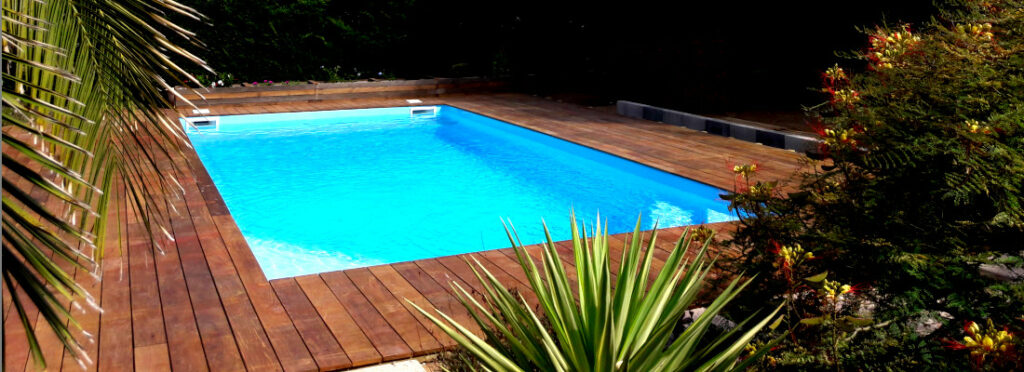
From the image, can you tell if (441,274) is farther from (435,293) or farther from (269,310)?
(269,310)

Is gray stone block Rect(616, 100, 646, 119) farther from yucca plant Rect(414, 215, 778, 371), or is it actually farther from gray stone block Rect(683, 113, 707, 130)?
yucca plant Rect(414, 215, 778, 371)

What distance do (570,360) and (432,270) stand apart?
2464 mm

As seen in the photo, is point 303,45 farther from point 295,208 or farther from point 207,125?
point 295,208

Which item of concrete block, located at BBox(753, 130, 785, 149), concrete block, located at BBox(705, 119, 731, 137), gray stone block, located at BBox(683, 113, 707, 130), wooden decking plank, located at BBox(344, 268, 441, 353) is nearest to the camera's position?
wooden decking plank, located at BBox(344, 268, 441, 353)

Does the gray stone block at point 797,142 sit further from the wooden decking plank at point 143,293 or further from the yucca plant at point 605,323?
the yucca plant at point 605,323

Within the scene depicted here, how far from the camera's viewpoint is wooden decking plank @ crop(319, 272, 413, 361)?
3.33m

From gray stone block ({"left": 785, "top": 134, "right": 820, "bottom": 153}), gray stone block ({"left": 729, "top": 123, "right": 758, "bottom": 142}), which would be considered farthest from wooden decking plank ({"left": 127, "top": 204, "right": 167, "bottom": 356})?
gray stone block ({"left": 729, "top": 123, "right": 758, "bottom": 142})

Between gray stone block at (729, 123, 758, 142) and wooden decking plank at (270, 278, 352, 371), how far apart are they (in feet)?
19.6

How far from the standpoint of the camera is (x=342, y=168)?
8.98 meters

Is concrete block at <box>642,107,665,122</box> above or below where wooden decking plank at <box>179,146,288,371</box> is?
above

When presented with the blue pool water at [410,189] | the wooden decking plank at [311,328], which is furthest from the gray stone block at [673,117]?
the wooden decking plank at [311,328]

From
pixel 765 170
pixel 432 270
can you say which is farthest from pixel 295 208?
pixel 765 170

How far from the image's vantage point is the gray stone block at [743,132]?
28.9ft

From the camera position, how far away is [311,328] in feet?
11.7
